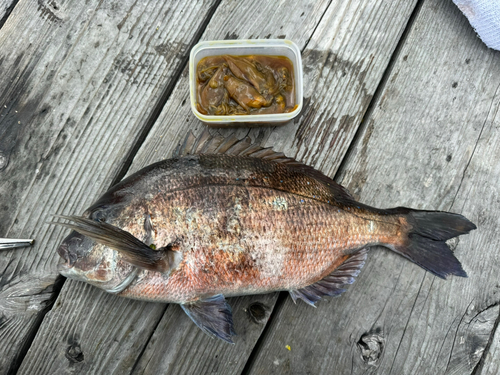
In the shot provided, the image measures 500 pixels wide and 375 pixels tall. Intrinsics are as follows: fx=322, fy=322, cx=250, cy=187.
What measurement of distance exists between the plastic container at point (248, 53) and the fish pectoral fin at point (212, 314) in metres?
0.80

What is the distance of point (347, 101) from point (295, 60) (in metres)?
0.38

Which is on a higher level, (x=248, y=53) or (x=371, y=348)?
(x=248, y=53)

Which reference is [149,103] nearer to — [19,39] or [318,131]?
[19,39]

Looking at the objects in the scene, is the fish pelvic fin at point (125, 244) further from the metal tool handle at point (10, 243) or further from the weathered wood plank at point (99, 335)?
the metal tool handle at point (10, 243)

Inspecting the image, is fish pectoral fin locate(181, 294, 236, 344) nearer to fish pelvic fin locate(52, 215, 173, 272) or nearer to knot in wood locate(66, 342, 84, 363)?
fish pelvic fin locate(52, 215, 173, 272)

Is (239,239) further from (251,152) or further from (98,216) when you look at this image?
(98,216)

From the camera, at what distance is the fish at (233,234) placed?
1.26 meters

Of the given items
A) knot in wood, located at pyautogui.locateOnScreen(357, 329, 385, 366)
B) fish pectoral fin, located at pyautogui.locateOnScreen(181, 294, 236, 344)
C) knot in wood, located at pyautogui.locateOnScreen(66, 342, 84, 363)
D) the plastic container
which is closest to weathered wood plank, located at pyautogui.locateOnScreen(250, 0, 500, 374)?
knot in wood, located at pyautogui.locateOnScreen(357, 329, 385, 366)

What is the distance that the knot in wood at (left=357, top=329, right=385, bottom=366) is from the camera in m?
1.56

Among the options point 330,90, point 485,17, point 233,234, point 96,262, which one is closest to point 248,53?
point 330,90

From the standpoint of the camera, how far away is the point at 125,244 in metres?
1.09

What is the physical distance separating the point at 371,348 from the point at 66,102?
199 centimetres

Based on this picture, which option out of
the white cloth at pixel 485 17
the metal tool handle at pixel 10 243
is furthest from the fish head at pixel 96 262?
the white cloth at pixel 485 17

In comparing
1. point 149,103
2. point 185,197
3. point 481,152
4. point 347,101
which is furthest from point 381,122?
point 149,103
